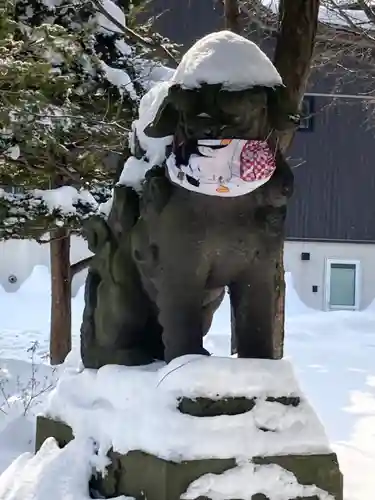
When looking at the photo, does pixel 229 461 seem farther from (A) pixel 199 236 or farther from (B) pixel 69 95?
(B) pixel 69 95

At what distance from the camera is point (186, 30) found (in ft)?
44.2

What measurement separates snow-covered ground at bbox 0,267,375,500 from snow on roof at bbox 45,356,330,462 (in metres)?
0.41

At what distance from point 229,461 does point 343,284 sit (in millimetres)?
12405

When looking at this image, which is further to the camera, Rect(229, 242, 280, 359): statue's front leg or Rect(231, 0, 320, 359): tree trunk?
Result: Rect(231, 0, 320, 359): tree trunk

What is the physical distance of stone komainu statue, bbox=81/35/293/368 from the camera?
2148mm

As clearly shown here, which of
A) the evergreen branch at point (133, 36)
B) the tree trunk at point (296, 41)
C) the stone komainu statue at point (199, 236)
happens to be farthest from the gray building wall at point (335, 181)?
the stone komainu statue at point (199, 236)

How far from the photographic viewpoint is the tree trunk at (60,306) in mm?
7004

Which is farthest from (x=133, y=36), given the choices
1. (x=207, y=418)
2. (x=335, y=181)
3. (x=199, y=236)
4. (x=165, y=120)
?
(x=335, y=181)

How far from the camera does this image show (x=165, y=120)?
2.20 m

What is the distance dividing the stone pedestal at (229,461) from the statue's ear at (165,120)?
2.50 ft

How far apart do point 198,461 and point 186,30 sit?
12.4 meters

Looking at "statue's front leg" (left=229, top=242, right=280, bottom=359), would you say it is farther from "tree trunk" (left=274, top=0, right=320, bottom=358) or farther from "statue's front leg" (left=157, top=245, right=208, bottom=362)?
"tree trunk" (left=274, top=0, right=320, bottom=358)

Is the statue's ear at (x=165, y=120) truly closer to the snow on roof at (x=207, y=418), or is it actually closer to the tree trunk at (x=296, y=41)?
the snow on roof at (x=207, y=418)

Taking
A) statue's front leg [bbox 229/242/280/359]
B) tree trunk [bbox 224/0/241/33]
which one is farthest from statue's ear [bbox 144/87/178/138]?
tree trunk [bbox 224/0/241/33]
